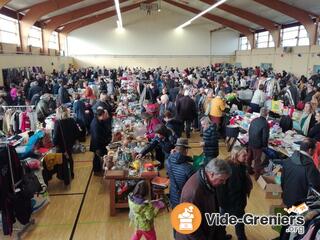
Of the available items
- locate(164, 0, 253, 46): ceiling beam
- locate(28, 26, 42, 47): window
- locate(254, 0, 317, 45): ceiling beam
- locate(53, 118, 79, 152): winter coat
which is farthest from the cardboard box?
locate(164, 0, 253, 46): ceiling beam

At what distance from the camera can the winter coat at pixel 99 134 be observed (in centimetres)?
595

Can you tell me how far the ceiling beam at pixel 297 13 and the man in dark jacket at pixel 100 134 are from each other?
36.9ft

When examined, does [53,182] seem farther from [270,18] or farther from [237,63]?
[237,63]

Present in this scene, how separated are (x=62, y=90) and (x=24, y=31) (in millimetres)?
7444

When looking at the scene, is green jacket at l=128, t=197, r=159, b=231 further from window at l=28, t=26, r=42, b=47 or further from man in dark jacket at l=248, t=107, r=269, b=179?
window at l=28, t=26, r=42, b=47

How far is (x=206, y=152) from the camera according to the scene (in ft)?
16.8

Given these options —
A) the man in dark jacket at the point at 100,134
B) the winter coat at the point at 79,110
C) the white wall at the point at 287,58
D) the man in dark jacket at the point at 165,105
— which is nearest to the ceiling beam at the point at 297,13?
the white wall at the point at 287,58

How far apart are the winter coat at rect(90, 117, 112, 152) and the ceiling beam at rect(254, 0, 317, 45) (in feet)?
37.0

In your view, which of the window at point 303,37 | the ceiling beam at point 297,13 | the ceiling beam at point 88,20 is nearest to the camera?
the ceiling beam at point 297,13

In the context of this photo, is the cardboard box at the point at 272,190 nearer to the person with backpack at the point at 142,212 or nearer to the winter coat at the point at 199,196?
the person with backpack at the point at 142,212

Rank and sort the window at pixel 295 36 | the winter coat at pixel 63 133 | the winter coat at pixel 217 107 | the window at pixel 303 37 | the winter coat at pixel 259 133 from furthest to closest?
the window at pixel 295 36, the window at pixel 303 37, the winter coat at pixel 217 107, the winter coat at pixel 63 133, the winter coat at pixel 259 133

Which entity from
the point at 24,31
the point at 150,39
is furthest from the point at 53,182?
the point at 150,39

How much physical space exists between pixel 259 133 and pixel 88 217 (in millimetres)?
3375

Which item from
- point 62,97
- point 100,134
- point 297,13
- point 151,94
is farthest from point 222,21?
point 100,134
